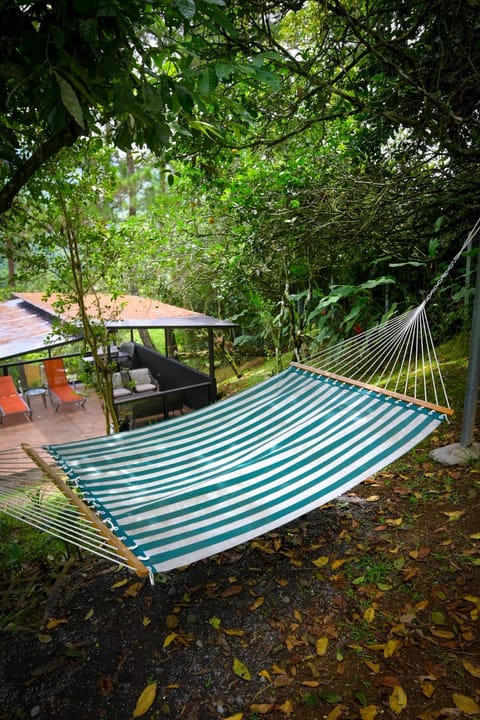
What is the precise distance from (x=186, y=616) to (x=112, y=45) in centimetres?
242

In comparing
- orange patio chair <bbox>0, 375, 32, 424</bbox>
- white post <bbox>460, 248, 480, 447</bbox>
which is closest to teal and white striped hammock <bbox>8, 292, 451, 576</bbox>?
white post <bbox>460, 248, 480, 447</bbox>

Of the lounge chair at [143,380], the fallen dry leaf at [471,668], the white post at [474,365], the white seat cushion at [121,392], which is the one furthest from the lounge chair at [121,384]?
the fallen dry leaf at [471,668]

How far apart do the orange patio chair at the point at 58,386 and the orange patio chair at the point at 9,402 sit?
1.56 feet

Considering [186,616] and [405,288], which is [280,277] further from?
[186,616]

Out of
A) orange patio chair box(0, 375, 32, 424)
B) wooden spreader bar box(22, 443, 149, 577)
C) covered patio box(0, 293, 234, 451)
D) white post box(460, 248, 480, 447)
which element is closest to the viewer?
wooden spreader bar box(22, 443, 149, 577)

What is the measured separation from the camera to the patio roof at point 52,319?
5.24 meters

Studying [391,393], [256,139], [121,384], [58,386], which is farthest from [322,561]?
[58,386]

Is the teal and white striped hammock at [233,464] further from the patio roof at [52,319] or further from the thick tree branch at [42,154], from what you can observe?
the patio roof at [52,319]

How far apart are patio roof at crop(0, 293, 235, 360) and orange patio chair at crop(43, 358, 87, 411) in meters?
0.84

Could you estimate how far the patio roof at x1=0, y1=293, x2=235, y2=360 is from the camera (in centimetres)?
524

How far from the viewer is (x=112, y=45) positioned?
131 centimetres

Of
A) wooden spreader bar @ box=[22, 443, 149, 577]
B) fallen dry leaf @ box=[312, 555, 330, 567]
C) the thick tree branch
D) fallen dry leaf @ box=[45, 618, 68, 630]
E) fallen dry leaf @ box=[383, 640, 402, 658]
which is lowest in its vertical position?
fallen dry leaf @ box=[45, 618, 68, 630]

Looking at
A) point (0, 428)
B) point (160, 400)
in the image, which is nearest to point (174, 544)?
point (160, 400)

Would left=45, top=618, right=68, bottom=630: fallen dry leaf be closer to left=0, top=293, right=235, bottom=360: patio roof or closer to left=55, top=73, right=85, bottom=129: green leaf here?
left=55, top=73, right=85, bottom=129: green leaf
